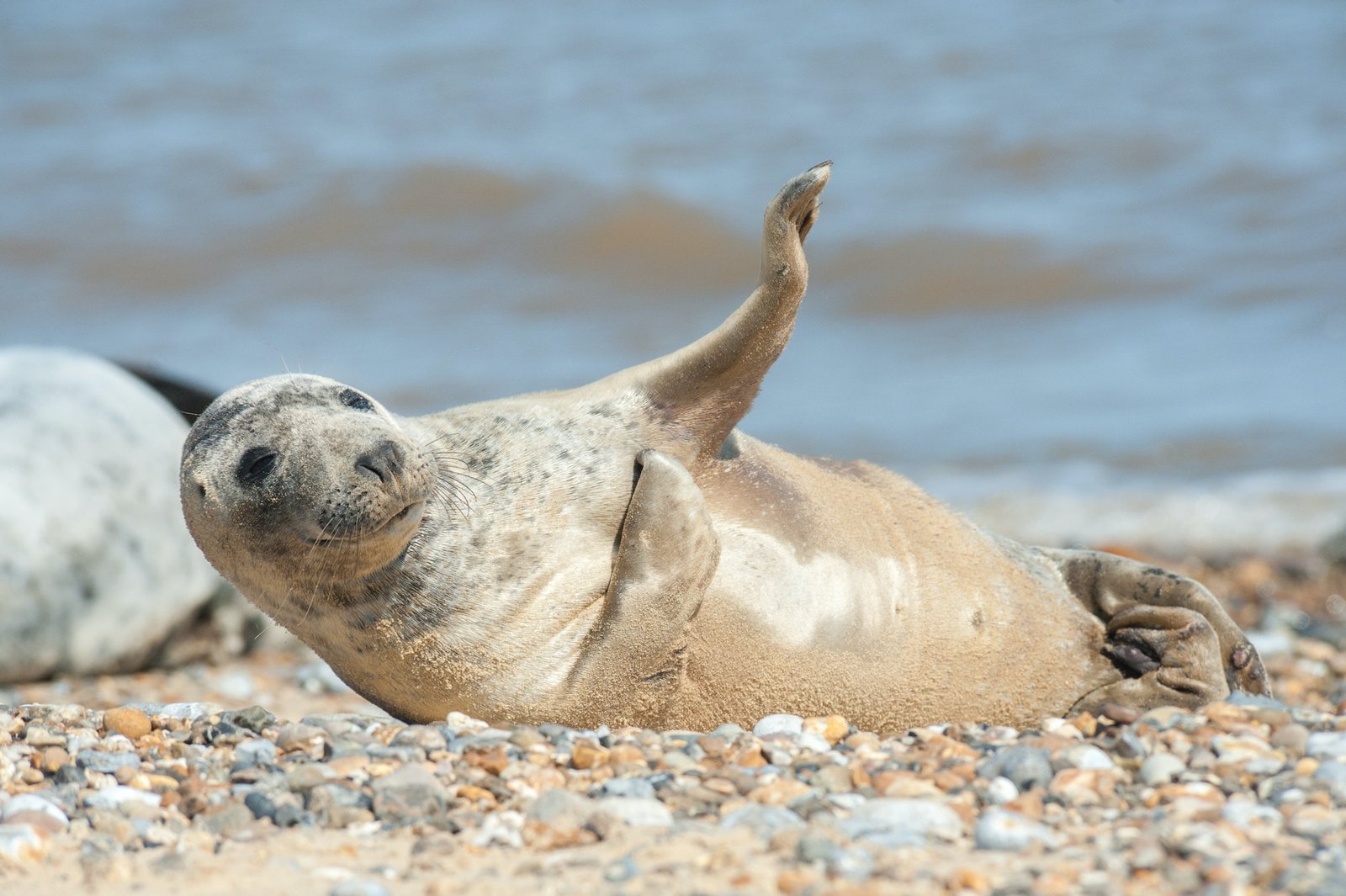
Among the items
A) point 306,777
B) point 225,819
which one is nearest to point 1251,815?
point 306,777

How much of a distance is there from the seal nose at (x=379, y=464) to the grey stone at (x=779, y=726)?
1067mm

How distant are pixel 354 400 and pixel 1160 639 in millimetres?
2295

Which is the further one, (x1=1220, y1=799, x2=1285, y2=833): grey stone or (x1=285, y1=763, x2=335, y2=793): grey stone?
(x1=285, y1=763, x2=335, y2=793): grey stone

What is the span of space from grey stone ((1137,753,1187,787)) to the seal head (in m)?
1.74

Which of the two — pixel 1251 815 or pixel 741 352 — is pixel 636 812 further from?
pixel 741 352

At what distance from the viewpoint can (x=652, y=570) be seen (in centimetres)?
390

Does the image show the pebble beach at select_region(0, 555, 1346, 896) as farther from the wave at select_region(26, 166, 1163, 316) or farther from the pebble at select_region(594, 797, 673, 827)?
the wave at select_region(26, 166, 1163, 316)

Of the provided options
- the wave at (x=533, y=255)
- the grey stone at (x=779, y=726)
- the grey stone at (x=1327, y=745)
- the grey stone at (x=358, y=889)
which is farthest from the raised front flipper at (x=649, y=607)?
the wave at (x=533, y=255)

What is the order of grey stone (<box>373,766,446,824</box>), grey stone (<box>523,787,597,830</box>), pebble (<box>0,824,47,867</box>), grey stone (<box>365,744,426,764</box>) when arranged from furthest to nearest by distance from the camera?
grey stone (<box>365,744,426,764</box>) → grey stone (<box>373,766,446,824</box>) → grey stone (<box>523,787,597,830</box>) → pebble (<box>0,824,47,867</box>)

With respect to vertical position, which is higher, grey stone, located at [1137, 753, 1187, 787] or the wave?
the wave

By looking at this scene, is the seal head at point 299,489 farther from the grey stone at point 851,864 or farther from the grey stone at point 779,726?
the grey stone at point 851,864

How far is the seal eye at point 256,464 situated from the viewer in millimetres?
3768

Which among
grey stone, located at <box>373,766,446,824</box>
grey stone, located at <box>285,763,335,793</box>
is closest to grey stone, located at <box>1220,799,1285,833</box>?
grey stone, located at <box>373,766,446,824</box>

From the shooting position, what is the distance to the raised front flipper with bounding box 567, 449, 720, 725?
3910mm
